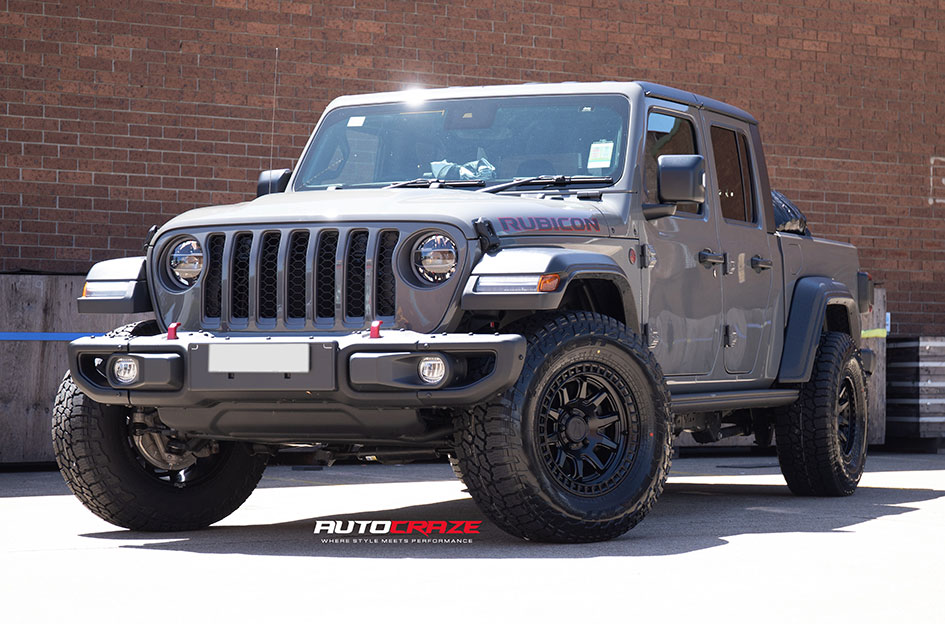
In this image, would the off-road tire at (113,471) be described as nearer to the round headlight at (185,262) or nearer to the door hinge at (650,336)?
the round headlight at (185,262)

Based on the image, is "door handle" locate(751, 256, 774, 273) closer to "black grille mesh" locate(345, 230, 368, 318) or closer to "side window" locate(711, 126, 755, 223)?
"side window" locate(711, 126, 755, 223)

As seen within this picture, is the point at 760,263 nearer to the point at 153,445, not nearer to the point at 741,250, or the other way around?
the point at 741,250

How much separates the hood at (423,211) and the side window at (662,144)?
1.67 feet

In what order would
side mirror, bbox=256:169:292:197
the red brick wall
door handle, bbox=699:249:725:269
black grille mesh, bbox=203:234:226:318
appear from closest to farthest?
black grille mesh, bbox=203:234:226:318, door handle, bbox=699:249:725:269, side mirror, bbox=256:169:292:197, the red brick wall

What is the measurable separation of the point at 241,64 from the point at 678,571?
342 inches

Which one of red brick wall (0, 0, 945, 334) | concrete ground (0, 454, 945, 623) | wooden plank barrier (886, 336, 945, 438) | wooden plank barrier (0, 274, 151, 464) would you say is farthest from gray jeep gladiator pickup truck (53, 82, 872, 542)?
wooden plank barrier (886, 336, 945, 438)

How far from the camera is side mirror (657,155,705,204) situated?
7.13 meters

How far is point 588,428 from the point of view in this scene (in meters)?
6.51

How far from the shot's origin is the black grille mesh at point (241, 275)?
6.63m

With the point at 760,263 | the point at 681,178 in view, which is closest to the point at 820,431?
the point at 760,263

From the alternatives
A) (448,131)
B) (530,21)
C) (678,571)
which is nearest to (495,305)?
(678,571)

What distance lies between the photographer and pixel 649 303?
738 cm

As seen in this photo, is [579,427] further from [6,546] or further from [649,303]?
[6,546]

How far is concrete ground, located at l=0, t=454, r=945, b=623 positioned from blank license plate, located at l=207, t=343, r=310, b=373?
75 centimetres
